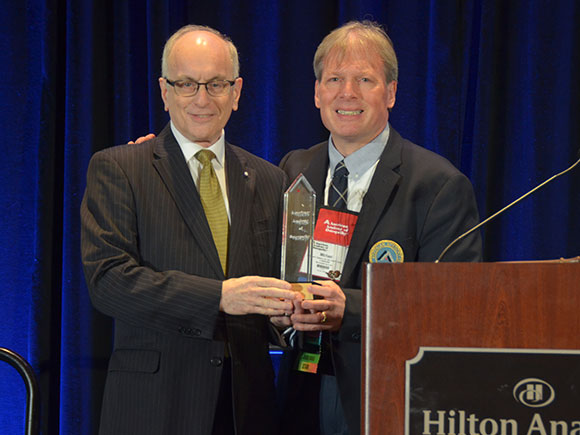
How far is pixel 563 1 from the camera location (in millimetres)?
2883

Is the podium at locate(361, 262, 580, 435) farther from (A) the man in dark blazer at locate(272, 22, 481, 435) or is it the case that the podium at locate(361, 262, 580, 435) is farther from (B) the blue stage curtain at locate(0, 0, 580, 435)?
(B) the blue stage curtain at locate(0, 0, 580, 435)

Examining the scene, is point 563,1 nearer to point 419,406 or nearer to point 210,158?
point 210,158

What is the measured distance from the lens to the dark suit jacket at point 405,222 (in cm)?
172

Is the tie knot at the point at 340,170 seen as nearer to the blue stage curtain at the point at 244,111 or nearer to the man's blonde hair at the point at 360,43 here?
the man's blonde hair at the point at 360,43

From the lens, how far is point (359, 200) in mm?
1868

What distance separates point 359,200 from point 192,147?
467 millimetres

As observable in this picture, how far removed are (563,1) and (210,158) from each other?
187cm

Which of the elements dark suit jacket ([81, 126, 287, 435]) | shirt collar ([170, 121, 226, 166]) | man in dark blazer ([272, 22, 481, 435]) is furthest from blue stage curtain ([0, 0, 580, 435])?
dark suit jacket ([81, 126, 287, 435])

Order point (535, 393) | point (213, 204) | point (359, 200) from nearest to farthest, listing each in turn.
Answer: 1. point (535, 393)
2. point (213, 204)
3. point (359, 200)

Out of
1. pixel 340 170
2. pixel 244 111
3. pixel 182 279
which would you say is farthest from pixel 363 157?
pixel 244 111

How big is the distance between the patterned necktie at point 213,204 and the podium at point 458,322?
2.72ft

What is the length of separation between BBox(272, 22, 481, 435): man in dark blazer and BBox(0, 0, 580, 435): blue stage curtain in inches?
34.7

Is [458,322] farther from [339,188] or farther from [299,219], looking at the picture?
[339,188]

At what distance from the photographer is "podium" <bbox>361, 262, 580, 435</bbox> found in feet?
2.98
